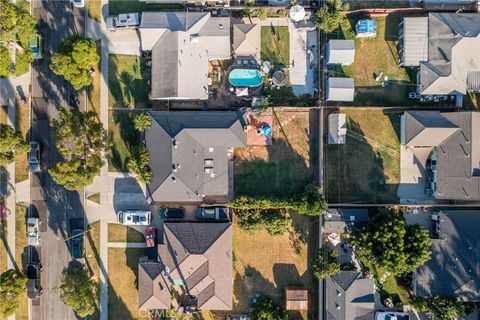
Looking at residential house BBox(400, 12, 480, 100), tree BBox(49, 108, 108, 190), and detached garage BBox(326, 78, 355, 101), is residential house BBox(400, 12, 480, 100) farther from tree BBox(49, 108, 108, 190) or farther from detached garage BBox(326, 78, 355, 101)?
tree BBox(49, 108, 108, 190)

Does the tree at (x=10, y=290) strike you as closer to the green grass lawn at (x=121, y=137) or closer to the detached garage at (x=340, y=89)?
the green grass lawn at (x=121, y=137)

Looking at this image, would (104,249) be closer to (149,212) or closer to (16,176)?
(149,212)

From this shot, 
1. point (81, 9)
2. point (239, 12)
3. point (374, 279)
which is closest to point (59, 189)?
point (81, 9)

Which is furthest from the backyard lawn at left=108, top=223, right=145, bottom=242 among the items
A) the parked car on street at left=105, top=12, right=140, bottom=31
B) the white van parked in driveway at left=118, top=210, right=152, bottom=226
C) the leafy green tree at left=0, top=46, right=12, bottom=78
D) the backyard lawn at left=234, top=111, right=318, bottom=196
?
the parked car on street at left=105, top=12, right=140, bottom=31

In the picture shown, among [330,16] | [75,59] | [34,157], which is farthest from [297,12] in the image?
[34,157]

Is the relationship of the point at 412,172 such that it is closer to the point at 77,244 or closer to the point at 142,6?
the point at 142,6
